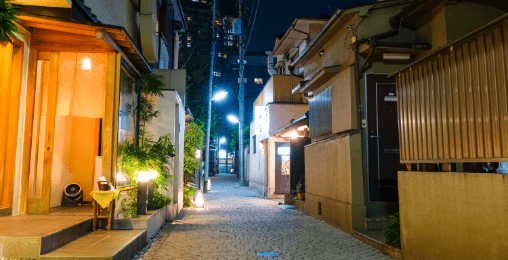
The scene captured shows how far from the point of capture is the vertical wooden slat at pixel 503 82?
15.7ft

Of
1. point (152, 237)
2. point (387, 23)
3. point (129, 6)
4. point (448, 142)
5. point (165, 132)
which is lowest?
point (152, 237)

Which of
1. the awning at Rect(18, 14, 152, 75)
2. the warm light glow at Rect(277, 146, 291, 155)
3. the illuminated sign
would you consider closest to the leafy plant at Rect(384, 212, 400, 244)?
the awning at Rect(18, 14, 152, 75)

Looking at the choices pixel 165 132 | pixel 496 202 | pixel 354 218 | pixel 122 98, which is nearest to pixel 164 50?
pixel 165 132

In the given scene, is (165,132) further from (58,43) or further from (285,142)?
(285,142)

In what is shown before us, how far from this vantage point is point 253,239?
972cm

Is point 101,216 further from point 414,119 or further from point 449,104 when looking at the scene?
point 449,104

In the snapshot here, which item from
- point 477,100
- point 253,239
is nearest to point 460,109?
point 477,100

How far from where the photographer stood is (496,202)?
490cm

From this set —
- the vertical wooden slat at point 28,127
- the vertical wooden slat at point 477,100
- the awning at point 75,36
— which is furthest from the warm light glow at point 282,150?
the vertical wooden slat at point 477,100

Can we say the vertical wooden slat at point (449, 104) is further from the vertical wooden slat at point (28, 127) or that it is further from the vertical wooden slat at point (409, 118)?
the vertical wooden slat at point (28, 127)

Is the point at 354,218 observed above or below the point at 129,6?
below

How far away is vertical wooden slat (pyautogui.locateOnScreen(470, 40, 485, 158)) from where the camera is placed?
5.23 m

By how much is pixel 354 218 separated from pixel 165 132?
23.1 feet

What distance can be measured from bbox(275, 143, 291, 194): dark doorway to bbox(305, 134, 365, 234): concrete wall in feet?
25.8
